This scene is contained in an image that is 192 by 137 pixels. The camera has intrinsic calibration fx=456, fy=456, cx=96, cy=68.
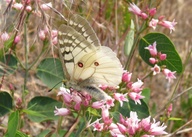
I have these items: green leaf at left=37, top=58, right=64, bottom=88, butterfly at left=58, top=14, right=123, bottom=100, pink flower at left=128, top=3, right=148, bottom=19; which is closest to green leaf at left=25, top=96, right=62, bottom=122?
green leaf at left=37, top=58, right=64, bottom=88

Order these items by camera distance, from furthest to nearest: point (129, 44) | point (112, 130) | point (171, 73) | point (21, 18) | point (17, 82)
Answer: point (17, 82), point (129, 44), point (171, 73), point (112, 130), point (21, 18)

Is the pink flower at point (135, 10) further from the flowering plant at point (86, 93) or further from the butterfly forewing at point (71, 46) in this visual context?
the butterfly forewing at point (71, 46)

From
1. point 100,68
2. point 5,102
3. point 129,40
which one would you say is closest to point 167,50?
point 129,40

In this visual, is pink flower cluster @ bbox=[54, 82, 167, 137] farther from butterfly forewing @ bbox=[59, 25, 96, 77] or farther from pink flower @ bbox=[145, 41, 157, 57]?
pink flower @ bbox=[145, 41, 157, 57]

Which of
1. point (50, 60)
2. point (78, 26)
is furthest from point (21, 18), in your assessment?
point (50, 60)

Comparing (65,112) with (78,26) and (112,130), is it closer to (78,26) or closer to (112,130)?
(112,130)

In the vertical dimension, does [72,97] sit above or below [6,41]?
below
